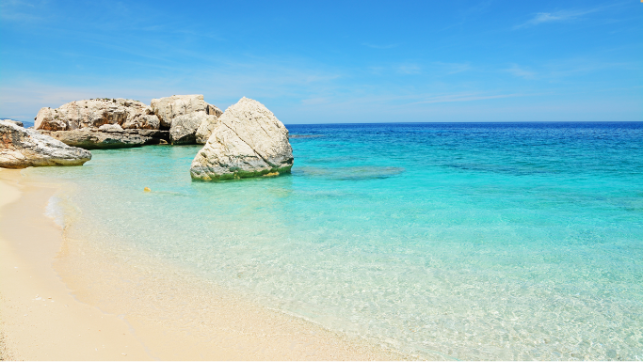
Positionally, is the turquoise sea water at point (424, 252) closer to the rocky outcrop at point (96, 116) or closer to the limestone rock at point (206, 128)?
the limestone rock at point (206, 128)

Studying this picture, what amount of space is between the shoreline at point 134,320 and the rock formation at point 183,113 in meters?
25.7

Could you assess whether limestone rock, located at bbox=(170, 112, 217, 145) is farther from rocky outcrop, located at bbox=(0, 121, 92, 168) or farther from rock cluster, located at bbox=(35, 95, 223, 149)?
rocky outcrop, located at bbox=(0, 121, 92, 168)

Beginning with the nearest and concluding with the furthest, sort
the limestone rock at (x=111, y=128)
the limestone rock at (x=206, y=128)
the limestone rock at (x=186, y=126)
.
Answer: the limestone rock at (x=111, y=128), the limestone rock at (x=206, y=128), the limestone rock at (x=186, y=126)

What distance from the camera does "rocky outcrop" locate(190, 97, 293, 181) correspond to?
42.9ft

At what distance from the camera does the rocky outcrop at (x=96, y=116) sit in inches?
1091

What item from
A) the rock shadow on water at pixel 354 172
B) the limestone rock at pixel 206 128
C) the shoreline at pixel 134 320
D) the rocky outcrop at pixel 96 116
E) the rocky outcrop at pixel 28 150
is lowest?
the shoreline at pixel 134 320

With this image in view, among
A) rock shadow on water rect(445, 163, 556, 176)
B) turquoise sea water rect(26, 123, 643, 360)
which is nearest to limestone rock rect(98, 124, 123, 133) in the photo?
turquoise sea water rect(26, 123, 643, 360)

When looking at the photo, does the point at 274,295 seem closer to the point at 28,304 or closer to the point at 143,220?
the point at 28,304

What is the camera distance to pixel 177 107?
3159cm

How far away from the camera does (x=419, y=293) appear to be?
4492 mm

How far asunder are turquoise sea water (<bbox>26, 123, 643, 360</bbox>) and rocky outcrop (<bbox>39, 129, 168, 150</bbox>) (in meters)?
18.0

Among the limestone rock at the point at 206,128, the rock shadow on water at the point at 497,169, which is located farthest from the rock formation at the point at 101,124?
the rock shadow on water at the point at 497,169

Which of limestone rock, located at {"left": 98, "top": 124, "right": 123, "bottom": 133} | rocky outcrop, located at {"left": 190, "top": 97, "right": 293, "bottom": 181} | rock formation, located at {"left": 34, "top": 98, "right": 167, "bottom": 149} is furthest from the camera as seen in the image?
limestone rock, located at {"left": 98, "top": 124, "right": 123, "bottom": 133}

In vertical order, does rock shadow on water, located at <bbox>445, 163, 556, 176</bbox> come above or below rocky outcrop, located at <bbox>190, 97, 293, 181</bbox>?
below
